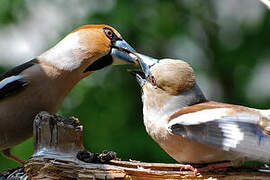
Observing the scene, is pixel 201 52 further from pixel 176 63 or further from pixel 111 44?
pixel 176 63

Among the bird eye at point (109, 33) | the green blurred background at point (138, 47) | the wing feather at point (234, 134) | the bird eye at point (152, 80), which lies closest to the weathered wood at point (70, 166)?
the wing feather at point (234, 134)

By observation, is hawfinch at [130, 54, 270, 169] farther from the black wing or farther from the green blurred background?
the green blurred background

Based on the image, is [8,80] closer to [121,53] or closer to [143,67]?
[121,53]

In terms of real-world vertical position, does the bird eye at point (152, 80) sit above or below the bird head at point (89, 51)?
below

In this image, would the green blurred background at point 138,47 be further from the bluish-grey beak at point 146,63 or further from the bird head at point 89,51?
the bluish-grey beak at point 146,63

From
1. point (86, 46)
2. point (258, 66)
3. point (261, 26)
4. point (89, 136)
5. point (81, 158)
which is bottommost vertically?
point (81, 158)

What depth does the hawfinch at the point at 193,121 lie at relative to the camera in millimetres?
3631

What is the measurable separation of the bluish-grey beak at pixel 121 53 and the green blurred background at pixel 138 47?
222 centimetres

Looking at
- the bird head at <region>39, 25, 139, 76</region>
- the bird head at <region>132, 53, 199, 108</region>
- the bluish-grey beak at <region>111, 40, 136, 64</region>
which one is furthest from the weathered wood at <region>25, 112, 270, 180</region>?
the bluish-grey beak at <region>111, 40, 136, 64</region>

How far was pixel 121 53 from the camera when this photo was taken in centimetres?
516

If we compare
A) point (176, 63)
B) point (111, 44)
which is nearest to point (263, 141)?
point (176, 63)

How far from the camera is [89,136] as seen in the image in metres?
7.42

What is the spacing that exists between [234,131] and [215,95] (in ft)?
17.9

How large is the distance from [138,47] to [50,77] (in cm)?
353
